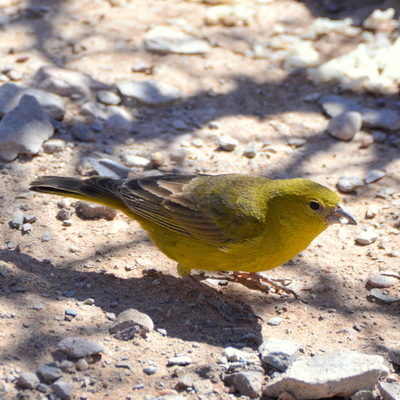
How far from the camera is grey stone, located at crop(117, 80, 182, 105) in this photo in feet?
19.5

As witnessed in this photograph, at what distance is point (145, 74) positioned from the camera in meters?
6.28

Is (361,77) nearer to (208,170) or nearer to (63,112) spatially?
(208,170)

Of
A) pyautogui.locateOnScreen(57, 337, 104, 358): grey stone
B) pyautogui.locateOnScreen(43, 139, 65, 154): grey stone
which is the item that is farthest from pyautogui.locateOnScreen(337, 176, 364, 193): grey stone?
pyautogui.locateOnScreen(57, 337, 104, 358): grey stone

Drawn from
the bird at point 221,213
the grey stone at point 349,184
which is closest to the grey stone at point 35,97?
the bird at point 221,213

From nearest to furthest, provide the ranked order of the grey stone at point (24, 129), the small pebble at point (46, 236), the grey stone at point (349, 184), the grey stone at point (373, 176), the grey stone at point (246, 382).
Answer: the grey stone at point (246, 382) < the small pebble at point (46, 236) < the grey stone at point (24, 129) < the grey stone at point (349, 184) < the grey stone at point (373, 176)

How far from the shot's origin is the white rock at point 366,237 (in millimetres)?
4488

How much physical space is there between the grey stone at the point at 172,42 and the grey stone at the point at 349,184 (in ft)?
8.22

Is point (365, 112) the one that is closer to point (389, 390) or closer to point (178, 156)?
point (178, 156)

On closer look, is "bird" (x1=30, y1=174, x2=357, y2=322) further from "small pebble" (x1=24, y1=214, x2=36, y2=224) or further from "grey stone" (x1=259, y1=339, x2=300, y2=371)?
"grey stone" (x1=259, y1=339, x2=300, y2=371)

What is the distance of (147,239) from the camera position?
14.6ft

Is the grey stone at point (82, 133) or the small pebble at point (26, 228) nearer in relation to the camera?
the small pebble at point (26, 228)

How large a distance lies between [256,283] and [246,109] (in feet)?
8.08

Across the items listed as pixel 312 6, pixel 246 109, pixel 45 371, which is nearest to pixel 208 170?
pixel 246 109

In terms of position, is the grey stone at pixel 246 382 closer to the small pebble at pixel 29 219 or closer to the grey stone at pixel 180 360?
the grey stone at pixel 180 360
